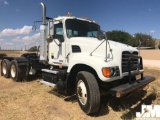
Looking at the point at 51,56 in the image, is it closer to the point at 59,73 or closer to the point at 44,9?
the point at 59,73

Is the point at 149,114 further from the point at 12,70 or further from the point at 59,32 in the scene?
the point at 12,70

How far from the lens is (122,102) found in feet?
22.1

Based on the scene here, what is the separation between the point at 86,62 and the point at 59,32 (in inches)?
82.4

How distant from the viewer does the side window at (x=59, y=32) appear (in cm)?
717

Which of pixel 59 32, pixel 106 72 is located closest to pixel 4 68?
pixel 59 32

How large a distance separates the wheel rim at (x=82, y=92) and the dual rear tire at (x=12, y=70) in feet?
15.1

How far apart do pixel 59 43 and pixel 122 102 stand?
113 inches

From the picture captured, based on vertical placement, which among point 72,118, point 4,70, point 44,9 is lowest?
point 72,118

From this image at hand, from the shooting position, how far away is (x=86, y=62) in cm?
568

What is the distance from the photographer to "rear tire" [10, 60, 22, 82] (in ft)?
31.7

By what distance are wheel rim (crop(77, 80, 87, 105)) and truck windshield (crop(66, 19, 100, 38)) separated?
6.10 feet

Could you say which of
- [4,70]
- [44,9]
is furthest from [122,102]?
[4,70]

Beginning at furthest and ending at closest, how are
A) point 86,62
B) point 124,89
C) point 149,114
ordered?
point 86,62 < point 149,114 < point 124,89

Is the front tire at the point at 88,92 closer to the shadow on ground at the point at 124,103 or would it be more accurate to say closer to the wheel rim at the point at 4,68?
the shadow on ground at the point at 124,103
